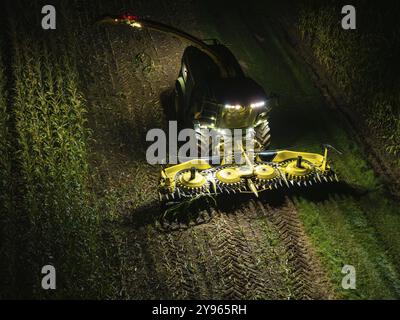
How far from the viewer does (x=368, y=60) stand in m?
11.9

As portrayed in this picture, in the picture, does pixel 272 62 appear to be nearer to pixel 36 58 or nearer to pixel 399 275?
pixel 36 58

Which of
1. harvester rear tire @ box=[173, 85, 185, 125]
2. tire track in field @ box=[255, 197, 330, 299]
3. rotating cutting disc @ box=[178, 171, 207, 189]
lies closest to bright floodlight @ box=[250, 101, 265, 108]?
rotating cutting disc @ box=[178, 171, 207, 189]

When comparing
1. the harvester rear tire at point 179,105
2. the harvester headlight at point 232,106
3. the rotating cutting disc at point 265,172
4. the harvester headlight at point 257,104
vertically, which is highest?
the harvester rear tire at point 179,105

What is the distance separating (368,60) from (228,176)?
549 cm

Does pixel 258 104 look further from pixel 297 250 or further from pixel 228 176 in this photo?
pixel 297 250

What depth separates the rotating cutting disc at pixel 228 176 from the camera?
862 cm

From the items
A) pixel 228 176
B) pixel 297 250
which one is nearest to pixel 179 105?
pixel 228 176

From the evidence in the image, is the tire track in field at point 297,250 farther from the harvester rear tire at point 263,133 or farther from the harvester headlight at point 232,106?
the harvester headlight at point 232,106

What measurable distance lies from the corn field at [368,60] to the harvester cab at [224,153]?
2493mm

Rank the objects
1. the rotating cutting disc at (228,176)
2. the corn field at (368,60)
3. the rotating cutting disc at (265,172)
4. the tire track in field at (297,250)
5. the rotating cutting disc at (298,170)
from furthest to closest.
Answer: the corn field at (368,60) → the rotating cutting disc at (298,170) → the rotating cutting disc at (265,172) → the rotating cutting disc at (228,176) → the tire track in field at (297,250)

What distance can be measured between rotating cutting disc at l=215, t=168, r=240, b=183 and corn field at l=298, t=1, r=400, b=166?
3.69m

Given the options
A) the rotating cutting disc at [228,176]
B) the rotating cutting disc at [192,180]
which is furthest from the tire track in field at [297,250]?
the rotating cutting disc at [192,180]

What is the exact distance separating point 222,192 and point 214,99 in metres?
1.62

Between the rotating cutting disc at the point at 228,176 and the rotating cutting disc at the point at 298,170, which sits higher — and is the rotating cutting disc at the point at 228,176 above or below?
below
